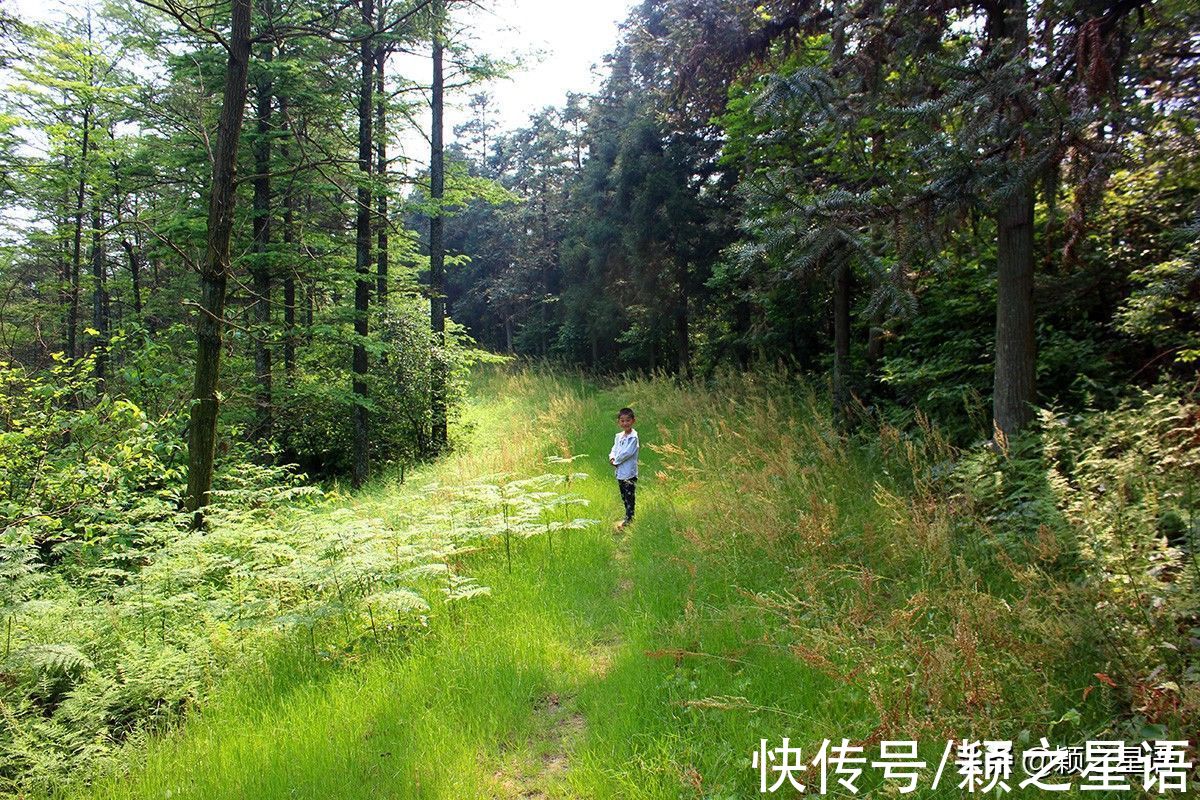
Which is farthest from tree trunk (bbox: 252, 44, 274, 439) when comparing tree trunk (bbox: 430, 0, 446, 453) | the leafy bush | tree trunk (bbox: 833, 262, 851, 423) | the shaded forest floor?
the leafy bush

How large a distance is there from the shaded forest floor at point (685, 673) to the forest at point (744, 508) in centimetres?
3

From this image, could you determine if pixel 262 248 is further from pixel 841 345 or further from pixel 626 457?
pixel 841 345

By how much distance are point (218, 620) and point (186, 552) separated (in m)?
1.10

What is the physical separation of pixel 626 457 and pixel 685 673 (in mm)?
3373

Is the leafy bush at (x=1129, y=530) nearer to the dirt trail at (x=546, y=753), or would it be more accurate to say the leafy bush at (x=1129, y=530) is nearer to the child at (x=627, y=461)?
the dirt trail at (x=546, y=753)

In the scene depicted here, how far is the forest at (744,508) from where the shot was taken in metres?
2.88

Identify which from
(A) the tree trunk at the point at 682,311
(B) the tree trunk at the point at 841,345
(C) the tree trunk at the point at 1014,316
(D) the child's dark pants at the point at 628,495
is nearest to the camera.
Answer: (C) the tree trunk at the point at 1014,316

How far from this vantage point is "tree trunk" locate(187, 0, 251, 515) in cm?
561

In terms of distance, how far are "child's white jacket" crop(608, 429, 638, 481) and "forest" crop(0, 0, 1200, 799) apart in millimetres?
416

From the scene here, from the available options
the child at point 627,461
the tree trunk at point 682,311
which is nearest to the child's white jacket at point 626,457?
the child at point 627,461

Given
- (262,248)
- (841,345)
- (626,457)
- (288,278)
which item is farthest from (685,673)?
(262,248)

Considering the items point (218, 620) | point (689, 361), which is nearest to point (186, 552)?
point (218, 620)

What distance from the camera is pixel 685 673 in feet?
11.4

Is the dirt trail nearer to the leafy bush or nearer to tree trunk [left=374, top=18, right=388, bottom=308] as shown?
the leafy bush
